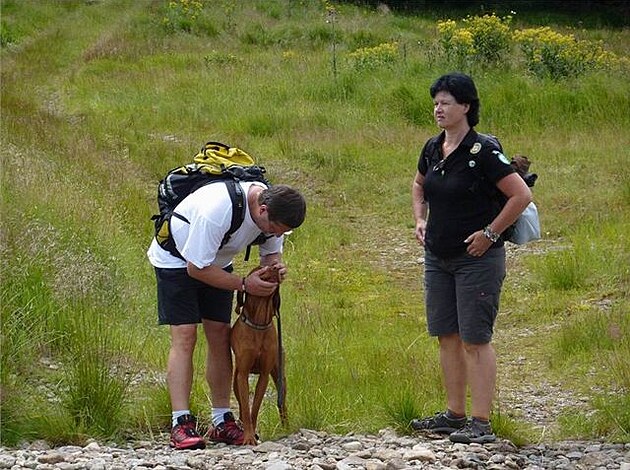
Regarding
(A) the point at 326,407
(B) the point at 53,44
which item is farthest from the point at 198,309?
(B) the point at 53,44

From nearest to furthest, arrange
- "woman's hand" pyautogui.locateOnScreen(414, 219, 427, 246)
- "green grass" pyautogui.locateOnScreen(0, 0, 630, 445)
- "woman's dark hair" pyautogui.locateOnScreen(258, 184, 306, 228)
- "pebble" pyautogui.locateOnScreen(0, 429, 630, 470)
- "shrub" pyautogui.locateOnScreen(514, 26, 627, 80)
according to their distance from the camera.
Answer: "pebble" pyautogui.locateOnScreen(0, 429, 630, 470)
"woman's dark hair" pyautogui.locateOnScreen(258, 184, 306, 228)
"woman's hand" pyautogui.locateOnScreen(414, 219, 427, 246)
"green grass" pyautogui.locateOnScreen(0, 0, 630, 445)
"shrub" pyautogui.locateOnScreen(514, 26, 627, 80)

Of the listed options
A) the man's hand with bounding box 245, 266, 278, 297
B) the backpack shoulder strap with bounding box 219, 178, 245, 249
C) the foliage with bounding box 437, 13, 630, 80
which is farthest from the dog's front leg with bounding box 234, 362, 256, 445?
the foliage with bounding box 437, 13, 630, 80

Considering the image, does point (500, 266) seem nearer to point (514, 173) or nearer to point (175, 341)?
point (514, 173)

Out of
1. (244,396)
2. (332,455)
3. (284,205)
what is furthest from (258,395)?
(284,205)

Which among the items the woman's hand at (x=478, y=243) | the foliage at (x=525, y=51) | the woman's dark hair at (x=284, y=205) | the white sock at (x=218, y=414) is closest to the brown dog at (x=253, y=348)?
the white sock at (x=218, y=414)

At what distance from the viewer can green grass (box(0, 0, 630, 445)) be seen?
5.95m

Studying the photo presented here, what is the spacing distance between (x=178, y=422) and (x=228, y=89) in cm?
1372

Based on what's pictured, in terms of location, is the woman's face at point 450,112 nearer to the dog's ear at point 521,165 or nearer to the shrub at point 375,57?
the dog's ear at point 521,165

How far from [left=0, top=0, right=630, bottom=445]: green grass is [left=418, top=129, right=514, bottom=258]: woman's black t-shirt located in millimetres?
962

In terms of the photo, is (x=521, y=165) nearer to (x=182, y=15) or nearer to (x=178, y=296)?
(x=178, y=296)

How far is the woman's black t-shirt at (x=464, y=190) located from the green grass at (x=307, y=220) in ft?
3.16

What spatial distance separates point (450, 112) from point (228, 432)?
1.94 meters

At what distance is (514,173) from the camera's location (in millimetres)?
5227

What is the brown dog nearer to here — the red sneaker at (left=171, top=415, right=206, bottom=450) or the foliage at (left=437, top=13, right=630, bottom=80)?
the red sneaker at (left=171, top=415, right=206, bottom=450)
